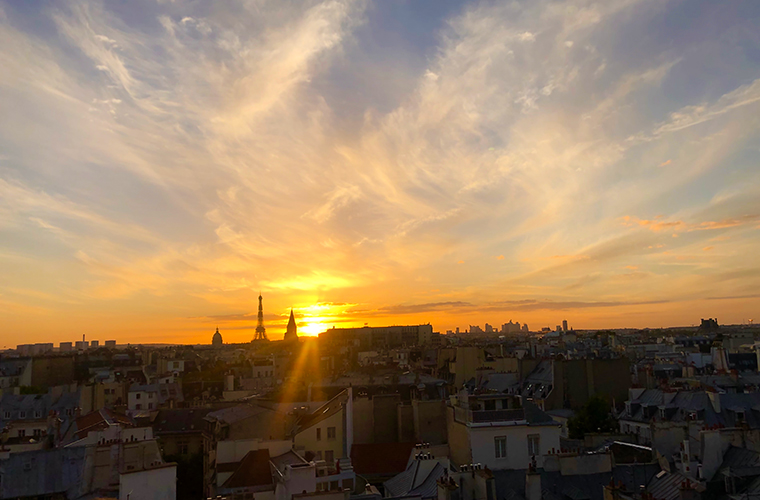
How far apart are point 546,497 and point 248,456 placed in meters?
16.2

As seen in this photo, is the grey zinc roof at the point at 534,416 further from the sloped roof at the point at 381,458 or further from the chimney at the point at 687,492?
the chimney at the point at 687,492

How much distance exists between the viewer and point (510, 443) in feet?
86.8

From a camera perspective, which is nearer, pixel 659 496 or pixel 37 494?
pixel 659 496

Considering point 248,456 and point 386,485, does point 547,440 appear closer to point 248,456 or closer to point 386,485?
point 386,485

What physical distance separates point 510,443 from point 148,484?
15.1 m

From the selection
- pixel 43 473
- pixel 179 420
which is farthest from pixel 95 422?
pixel 43 473

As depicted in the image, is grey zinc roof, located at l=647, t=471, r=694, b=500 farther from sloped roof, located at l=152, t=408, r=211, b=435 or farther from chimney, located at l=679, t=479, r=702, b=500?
sloped roof, located at l=152, t=408, r=211, b=435

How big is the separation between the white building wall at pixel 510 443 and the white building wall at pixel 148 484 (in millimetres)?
12527

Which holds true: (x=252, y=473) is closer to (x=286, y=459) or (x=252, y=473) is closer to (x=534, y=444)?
(x=286, y=459)

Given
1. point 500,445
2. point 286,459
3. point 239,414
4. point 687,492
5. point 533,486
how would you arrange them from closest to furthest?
1. point 687,492
2. point 533,486
3. point 500,445
4. point 286,459
5. point 239,414

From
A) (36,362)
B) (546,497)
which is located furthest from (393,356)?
(546,497)

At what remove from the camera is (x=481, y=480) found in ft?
58.6

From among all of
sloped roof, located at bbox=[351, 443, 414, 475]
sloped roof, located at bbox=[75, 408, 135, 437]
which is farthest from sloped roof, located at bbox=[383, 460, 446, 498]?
sloped roof, located at bbox=[75, 408, 135, 437]

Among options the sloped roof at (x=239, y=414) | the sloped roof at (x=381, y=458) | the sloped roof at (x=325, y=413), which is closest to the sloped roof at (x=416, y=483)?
the sloped roof at (x=381, y=458)
